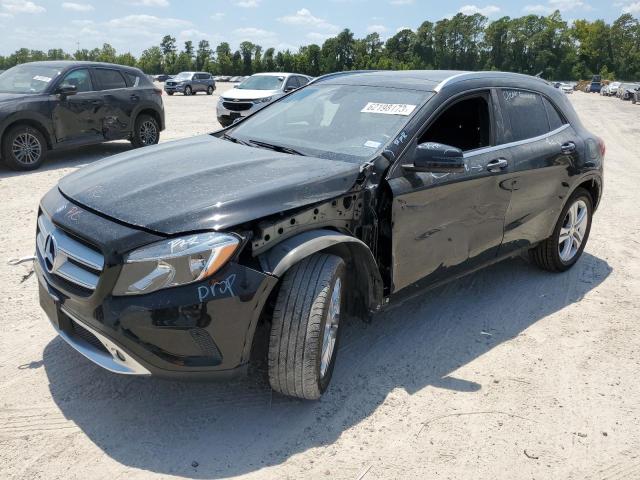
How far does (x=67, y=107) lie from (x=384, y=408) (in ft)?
26.0

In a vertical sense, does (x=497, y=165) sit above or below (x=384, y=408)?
above

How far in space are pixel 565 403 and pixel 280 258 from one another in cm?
185

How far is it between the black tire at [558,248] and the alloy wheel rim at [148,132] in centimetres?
789

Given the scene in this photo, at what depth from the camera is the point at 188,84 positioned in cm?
3825

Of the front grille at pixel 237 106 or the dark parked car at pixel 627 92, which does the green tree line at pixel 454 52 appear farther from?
the front grille at pixel 237 106

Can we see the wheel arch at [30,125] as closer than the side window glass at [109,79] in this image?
Yes

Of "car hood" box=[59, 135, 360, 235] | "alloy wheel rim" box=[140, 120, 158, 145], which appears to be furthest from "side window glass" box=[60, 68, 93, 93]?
"car hood" box=[59, 135, 360, 235]

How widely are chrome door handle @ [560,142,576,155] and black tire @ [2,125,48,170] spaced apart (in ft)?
24.7

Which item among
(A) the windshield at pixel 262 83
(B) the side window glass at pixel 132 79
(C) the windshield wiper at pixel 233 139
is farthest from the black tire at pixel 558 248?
(A) the windshield at pixel 262 83

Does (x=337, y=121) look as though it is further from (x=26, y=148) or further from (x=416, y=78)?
(x=26, y=148)

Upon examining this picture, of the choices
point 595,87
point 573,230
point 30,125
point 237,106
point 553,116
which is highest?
point 553,116

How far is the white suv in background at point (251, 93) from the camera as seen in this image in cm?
1449

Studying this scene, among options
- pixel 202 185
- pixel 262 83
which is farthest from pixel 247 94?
pixel 202 185

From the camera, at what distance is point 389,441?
278 centimetres
